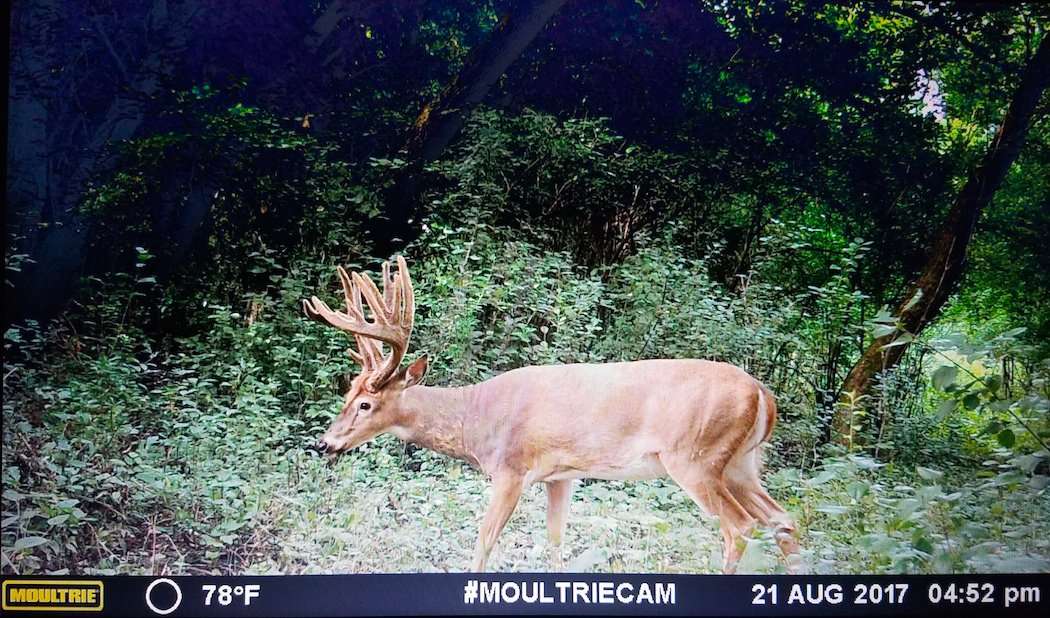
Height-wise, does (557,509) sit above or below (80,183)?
below

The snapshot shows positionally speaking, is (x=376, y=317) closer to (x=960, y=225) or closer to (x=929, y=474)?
(x=929, y=474)

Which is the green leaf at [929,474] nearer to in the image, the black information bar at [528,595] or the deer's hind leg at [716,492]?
the black information bar at [528,595]

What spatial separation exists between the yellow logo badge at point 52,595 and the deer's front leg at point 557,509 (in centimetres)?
151

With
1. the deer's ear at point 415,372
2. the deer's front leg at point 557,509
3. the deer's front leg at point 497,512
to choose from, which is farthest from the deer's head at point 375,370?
the deer's front leg at point 557,509

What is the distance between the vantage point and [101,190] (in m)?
3.95

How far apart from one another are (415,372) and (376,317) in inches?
9.2

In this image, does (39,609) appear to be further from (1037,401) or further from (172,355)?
(1037,401)

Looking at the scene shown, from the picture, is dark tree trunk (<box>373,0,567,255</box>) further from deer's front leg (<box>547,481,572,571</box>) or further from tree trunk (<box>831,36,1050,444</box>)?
tree trunk (<box>831,36,1050,444</box>)

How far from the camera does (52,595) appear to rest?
3.71 meters

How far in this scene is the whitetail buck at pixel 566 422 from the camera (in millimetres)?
3771

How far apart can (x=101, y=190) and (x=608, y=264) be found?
181cm

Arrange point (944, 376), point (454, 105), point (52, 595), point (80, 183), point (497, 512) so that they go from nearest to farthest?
point (944, 376), point (52, 595), point (497, 512), point (80, 183), point (454, 105)

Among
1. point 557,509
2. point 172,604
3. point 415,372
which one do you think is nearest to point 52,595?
point 172,604

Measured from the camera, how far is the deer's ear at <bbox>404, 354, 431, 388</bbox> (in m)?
3.86
